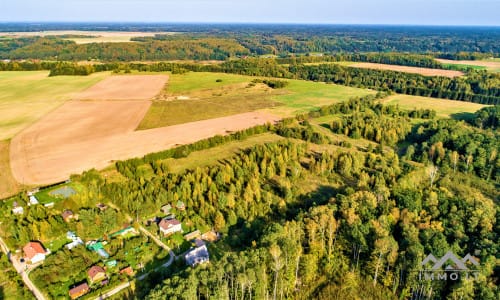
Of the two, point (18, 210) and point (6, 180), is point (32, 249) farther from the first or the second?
point (6, 180)

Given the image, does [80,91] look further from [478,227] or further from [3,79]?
[478,227]

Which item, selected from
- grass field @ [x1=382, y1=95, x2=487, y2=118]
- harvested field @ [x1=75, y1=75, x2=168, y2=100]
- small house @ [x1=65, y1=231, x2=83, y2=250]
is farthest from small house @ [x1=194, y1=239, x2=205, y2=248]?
grass field @ [x1=382, y1=95, x2=487, y2=118]

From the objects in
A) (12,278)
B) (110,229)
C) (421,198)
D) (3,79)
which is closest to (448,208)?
(421,198)

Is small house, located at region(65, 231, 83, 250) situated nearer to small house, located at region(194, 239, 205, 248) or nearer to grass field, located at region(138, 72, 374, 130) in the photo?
small house, located at region(194, 239, 205, 248)

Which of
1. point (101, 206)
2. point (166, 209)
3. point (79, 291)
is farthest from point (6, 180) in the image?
point (79, 291)

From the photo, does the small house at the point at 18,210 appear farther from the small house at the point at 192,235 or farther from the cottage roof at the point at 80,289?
the small house at the point at 192,235

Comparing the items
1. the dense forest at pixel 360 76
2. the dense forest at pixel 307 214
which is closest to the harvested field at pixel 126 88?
the dense forest at pixel 360 76
